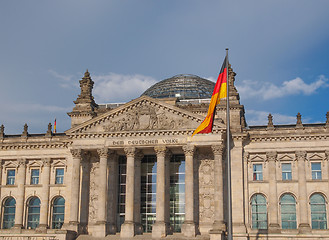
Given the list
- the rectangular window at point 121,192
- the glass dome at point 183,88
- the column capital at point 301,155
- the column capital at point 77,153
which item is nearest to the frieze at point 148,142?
the column capital at point 77,153

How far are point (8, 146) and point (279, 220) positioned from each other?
35.0 m

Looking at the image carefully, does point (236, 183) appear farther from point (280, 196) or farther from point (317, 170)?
point (317, 170)

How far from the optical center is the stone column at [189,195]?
52.5 metres

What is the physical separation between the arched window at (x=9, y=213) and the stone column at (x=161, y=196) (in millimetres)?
Answer: 20953

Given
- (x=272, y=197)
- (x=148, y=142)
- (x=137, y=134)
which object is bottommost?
(x=272, y=197)

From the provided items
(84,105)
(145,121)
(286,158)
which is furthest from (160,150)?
(286,158)

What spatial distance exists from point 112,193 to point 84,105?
12.1 meters

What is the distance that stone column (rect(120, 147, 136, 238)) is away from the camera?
53594mm

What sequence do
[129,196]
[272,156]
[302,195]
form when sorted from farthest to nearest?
[272,156], [302,195], [129,196]

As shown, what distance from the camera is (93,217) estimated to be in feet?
192

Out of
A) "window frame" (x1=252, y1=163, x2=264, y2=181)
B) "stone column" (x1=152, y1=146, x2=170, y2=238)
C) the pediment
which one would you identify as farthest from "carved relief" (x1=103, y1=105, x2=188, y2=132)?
"window frame" (x1=252, y1=163, x2=264, y2=181)

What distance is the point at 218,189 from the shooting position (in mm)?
53812

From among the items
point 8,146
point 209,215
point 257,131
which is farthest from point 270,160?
point 8,146

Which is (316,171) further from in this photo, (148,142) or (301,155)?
(148,142)
